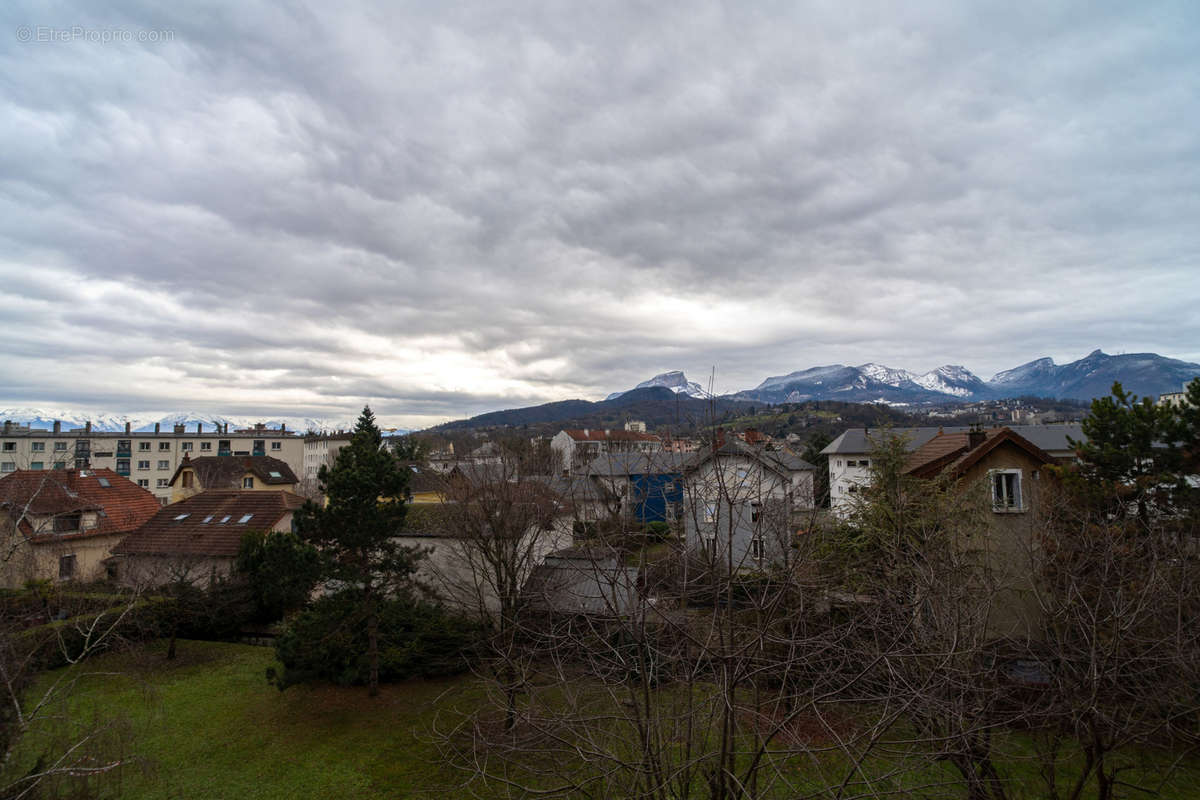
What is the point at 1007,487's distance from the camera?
17.2 m

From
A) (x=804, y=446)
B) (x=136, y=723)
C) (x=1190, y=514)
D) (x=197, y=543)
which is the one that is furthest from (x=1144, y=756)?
(x=804, y=446)

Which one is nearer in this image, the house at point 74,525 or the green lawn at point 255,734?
the green lawn at point 255,734

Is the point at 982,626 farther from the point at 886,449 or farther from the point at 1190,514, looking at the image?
the point at 886,449

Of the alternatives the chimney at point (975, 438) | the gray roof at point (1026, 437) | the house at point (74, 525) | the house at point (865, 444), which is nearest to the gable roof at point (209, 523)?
the house at point (74, 525)

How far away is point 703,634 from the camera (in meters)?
7.31

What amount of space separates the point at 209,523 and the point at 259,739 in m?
13.8

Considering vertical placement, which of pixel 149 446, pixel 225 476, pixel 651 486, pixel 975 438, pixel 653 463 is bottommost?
pixel 225 476

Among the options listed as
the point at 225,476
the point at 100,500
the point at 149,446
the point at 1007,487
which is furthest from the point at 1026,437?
the point at 149,446

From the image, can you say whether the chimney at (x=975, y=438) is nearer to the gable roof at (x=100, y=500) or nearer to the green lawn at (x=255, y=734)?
the green lawn at (x=255, y=734)

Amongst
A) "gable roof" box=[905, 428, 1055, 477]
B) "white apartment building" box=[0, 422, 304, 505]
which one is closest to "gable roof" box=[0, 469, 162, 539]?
"gable roof" box=[905, 428, 1055, 477]

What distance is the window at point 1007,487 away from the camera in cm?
1664

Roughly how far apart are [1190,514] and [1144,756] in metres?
6.45

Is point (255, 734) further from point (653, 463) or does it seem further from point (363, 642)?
point (653, 463)

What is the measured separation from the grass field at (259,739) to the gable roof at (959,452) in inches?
296
